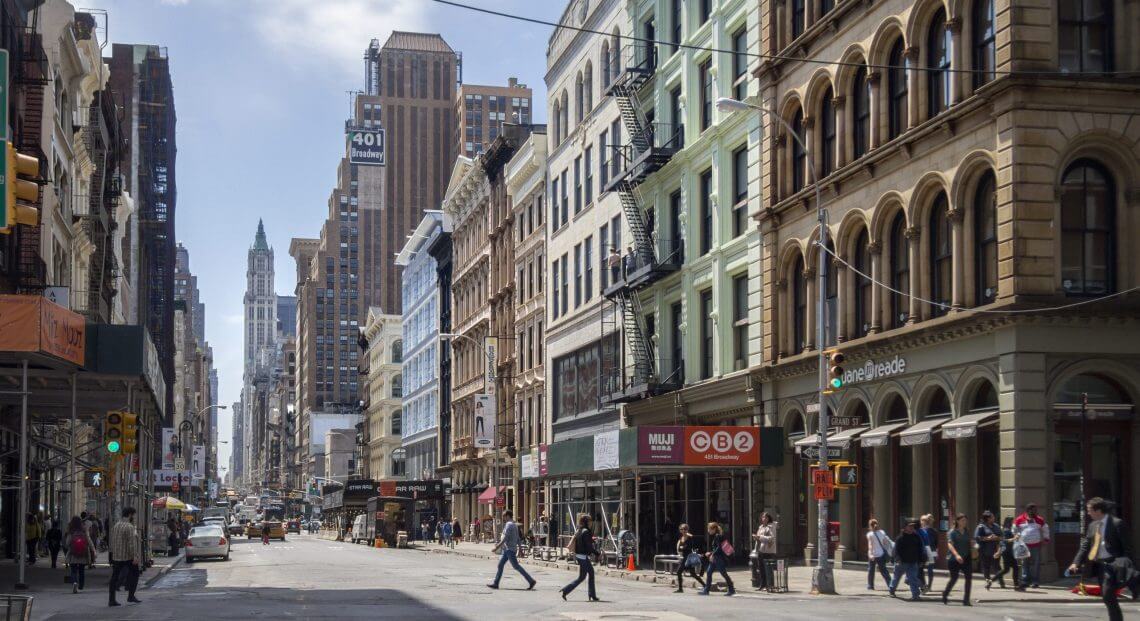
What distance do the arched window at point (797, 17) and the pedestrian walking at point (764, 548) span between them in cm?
1533

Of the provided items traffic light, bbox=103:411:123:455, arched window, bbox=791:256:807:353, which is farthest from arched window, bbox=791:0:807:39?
traffic light, bbox=103:411:123:455

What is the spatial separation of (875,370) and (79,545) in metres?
19.6

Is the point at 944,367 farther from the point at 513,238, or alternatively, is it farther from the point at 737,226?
the point at 513,238

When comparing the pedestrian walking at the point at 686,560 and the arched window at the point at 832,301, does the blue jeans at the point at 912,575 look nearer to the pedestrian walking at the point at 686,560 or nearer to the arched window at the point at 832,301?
the pedestrian walking at the point at 686,560

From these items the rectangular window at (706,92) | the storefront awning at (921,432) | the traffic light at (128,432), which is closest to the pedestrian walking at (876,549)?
the storefront awning at (921,432)

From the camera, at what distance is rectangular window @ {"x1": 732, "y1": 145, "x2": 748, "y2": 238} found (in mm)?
46031

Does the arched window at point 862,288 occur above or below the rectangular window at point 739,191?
below

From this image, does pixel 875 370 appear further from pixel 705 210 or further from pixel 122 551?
pixel 122 551

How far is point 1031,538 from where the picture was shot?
93.5 feet

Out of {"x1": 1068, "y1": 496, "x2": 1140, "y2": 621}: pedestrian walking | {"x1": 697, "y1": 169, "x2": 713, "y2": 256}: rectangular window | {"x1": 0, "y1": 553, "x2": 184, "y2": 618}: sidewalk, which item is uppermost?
{"x1": 697, "y1": 169, "x2": 713, "y2": 256}: rectangular window

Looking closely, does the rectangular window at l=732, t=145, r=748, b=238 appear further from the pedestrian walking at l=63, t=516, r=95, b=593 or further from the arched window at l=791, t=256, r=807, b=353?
the pedestrian walking at l=63, t=516, r=95, b=593

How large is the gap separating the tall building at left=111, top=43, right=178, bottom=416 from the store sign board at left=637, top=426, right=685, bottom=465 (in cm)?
6461

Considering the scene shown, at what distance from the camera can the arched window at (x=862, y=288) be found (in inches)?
1495

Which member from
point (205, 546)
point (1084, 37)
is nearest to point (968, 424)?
point (1084, 37)
